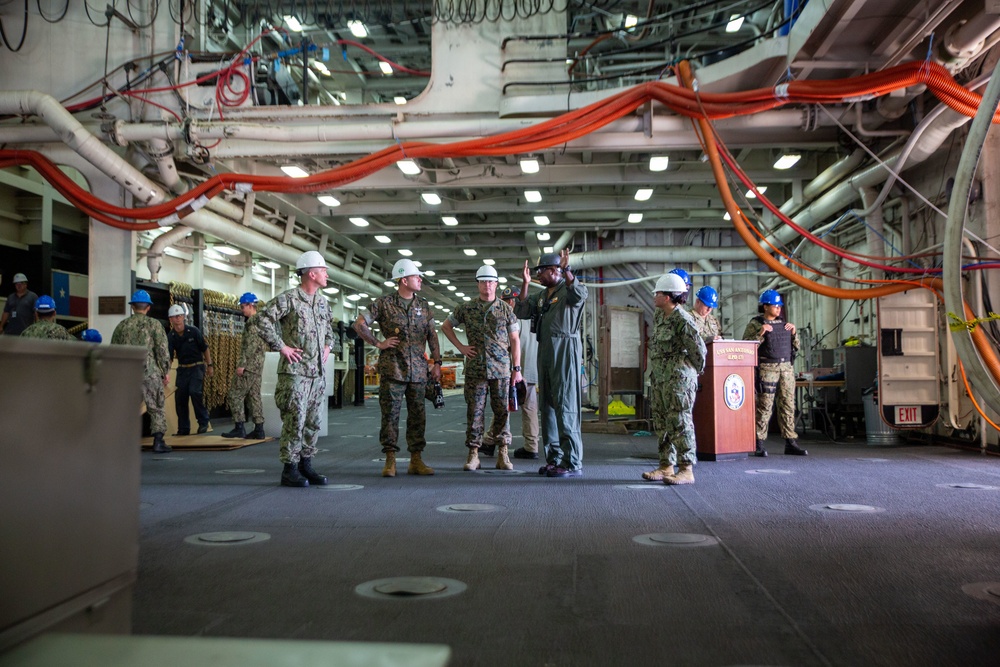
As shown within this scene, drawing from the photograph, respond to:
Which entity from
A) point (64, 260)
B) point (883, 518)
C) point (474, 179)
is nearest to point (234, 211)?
point (64, 260)

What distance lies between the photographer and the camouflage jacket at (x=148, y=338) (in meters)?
8.70

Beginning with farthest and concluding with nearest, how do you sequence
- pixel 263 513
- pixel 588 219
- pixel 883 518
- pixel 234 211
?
pixel 588 219, pixel 234 211, pixel 263 513, pixel 883 518

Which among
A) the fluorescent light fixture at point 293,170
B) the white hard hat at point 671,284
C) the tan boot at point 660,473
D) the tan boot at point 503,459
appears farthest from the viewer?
the fluorescent light fixture at point 293,170

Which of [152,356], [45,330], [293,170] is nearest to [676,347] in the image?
[152,356]

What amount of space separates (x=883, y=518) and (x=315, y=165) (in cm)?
949

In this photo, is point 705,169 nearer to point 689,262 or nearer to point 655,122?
point 655,122

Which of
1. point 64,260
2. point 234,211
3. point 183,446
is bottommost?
point 183,446

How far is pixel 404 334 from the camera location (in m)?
6.43

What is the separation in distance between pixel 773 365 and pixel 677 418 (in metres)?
3.19

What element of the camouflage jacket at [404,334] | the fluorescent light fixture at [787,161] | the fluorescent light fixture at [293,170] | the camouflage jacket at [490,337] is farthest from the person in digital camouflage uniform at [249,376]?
the fluorescent light fixture at [787,161]

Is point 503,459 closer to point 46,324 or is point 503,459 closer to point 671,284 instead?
point 671,284

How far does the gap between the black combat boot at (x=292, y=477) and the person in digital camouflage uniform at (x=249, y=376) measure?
393cm

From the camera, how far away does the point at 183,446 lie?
29.3ft

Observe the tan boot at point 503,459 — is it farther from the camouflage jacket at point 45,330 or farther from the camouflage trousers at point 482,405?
the camouflage jacket at point 45,330
